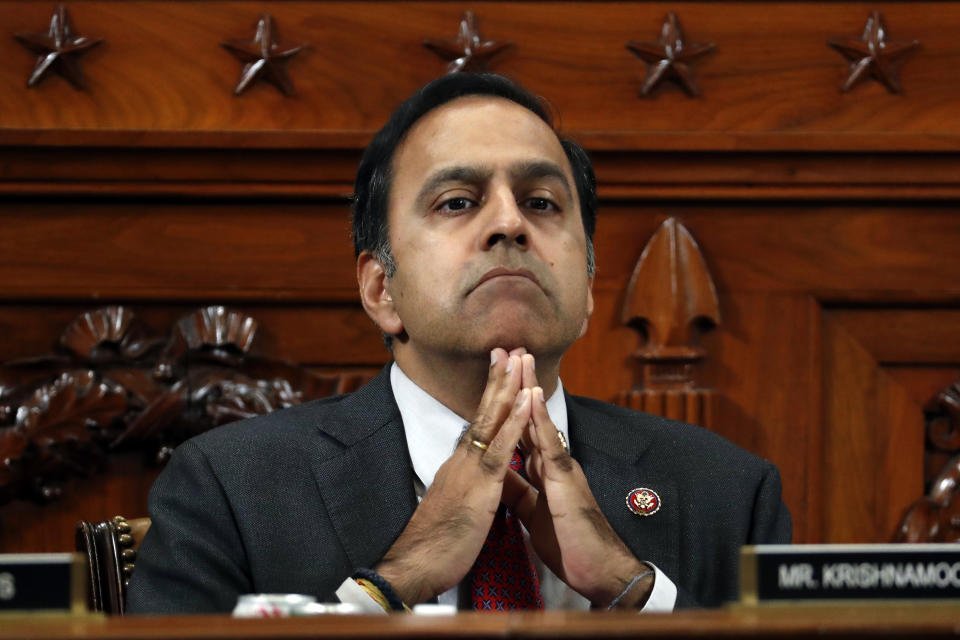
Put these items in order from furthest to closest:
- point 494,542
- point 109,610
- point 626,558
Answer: point 109,610 → point 494,542 → point 626,558

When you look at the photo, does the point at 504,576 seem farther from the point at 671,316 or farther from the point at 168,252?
the point at 168,252

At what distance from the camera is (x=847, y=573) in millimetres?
1030

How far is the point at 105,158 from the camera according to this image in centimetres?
250

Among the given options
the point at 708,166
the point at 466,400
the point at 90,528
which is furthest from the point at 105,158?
the point at 708,166

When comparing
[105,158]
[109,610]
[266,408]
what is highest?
[105,158]

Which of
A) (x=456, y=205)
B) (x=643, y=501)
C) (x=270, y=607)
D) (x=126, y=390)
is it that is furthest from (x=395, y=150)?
(x=270, y=607)

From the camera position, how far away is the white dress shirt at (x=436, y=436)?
179cm

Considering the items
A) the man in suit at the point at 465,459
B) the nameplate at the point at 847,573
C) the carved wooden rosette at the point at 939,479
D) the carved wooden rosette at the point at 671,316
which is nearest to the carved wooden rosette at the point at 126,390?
the man in suit at the point at 465,459

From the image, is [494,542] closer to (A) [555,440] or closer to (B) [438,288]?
(A) [555,440]

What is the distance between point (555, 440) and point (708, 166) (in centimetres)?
103

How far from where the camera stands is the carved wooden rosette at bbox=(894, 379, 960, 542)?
2465 millimetres

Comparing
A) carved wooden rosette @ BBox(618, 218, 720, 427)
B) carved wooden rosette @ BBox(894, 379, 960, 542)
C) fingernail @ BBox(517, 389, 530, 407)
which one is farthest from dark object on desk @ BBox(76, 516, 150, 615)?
carved wooden rosette @ BBox(894, 379, 960, 542)

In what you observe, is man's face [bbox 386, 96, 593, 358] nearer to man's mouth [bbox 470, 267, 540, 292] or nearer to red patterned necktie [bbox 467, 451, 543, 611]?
man's mouth [bbox 470, 267, 540, 292]

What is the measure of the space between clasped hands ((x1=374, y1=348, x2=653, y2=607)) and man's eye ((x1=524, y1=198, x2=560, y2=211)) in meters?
0.29
